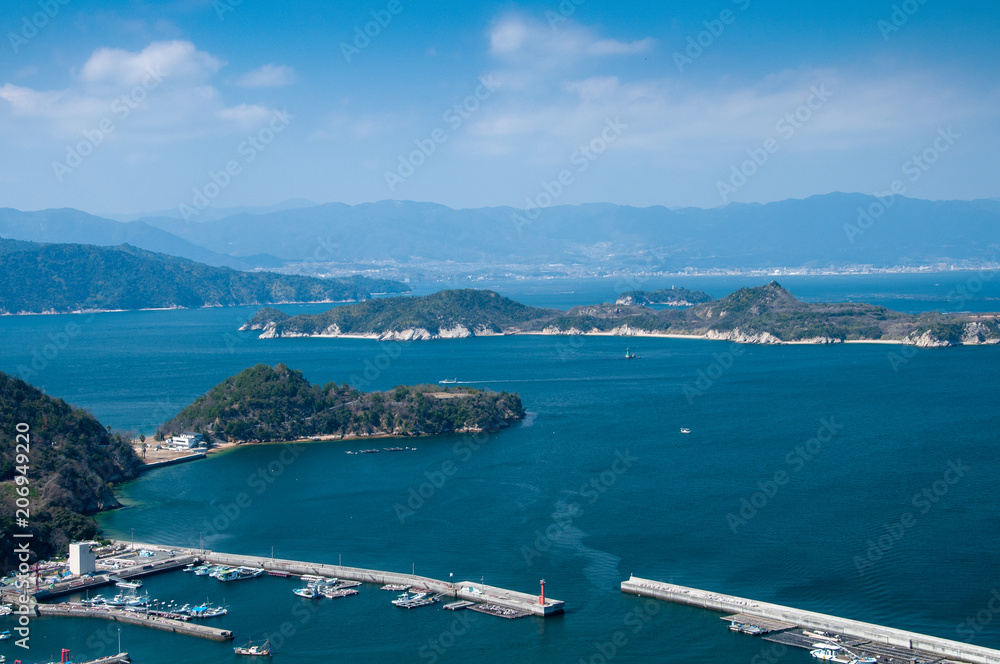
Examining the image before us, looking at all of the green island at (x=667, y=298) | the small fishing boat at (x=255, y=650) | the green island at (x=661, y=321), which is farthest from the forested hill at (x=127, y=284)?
the small fishing boat at (x=255, y=650)

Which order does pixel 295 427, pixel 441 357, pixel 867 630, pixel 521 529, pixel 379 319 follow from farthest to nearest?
pixel 379 319 < pixel 441 357 < pixel 295 427 < pixel 521 529 < pixel 867 630

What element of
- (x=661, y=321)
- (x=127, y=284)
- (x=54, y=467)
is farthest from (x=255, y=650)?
(x=127, y=284)

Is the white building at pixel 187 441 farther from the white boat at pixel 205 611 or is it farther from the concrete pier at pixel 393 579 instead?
the white boat at pixel 205 611

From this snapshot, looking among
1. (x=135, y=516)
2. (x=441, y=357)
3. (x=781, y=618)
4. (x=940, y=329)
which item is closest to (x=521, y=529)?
(x=781, y=618)

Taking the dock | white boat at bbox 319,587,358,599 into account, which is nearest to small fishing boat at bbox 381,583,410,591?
white boat at bbox 319,587,358,599

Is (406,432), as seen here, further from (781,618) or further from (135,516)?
(781,618)

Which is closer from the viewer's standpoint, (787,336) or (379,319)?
(787,336)

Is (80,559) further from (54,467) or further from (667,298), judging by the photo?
(667,298)

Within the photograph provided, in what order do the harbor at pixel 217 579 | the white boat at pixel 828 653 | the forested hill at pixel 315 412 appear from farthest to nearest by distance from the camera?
the forested hill at pixel 315 412, the harbor at pixel 217 579, the white boat at pixel 828 653
